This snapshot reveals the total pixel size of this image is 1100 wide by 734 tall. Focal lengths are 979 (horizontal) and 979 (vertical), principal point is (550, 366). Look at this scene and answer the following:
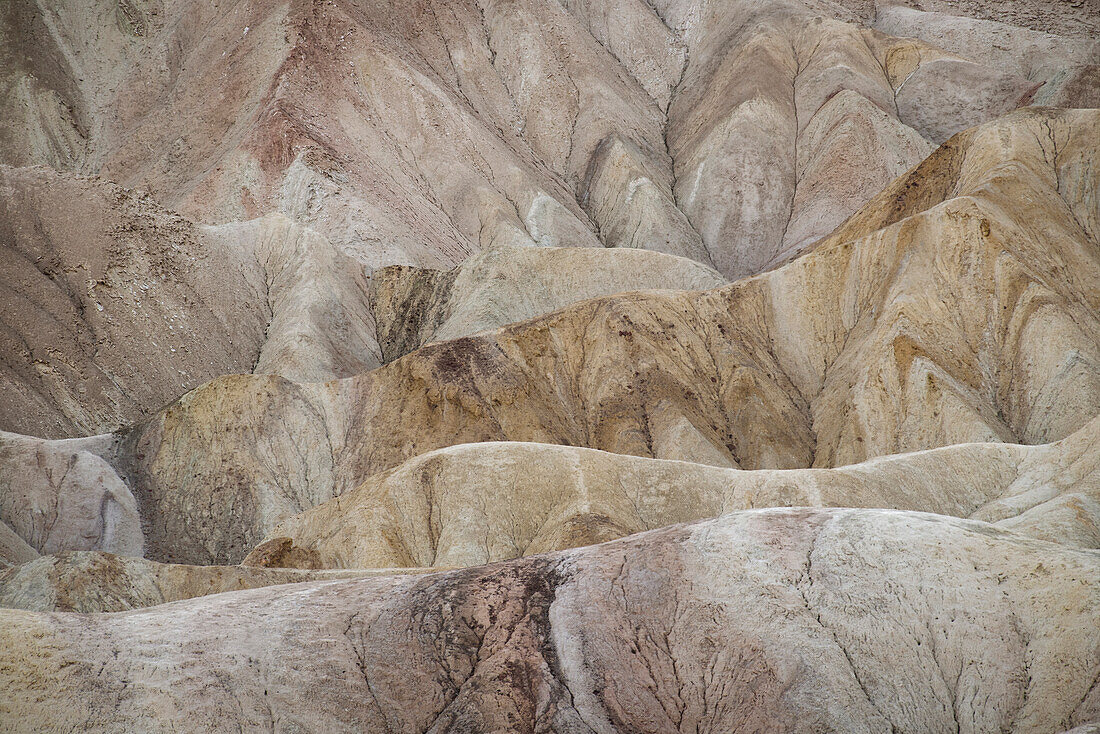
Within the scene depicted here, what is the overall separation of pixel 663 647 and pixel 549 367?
26.4 metres

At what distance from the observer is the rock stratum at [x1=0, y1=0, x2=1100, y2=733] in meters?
11.1

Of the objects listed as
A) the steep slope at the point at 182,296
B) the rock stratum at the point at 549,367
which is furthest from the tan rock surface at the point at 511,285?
the rock stratum at the point at 549,367

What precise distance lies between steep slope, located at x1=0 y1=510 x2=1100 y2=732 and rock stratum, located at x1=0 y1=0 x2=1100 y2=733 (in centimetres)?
4

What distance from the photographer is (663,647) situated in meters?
11.4

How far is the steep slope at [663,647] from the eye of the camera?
34.6 feet

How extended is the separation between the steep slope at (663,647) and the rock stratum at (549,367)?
0.14 feet

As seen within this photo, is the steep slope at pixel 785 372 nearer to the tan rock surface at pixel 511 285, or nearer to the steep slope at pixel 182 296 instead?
the steep slope at pixel 182 296

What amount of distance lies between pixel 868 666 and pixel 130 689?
817 cm

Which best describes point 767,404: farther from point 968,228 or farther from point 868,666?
point 868,666

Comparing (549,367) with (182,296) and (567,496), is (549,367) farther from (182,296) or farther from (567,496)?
(182,296)

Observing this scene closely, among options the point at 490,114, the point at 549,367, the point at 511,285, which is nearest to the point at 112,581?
the point at 549,367

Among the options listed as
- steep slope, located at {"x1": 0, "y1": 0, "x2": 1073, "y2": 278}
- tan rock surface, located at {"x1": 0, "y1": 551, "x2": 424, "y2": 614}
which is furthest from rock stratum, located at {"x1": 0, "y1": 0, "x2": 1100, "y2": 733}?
steep slope, located at {"x1": 0, "y1": 0, "x2": 1073, "y2": 278}

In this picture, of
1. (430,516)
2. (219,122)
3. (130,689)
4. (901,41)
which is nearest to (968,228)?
(430,516)

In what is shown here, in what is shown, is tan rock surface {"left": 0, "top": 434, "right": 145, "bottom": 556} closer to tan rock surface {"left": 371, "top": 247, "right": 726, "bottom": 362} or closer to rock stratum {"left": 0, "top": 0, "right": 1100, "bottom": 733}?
rock stratum {"left": 0, "top": 0, "right": 1100, "bottom": 733}
